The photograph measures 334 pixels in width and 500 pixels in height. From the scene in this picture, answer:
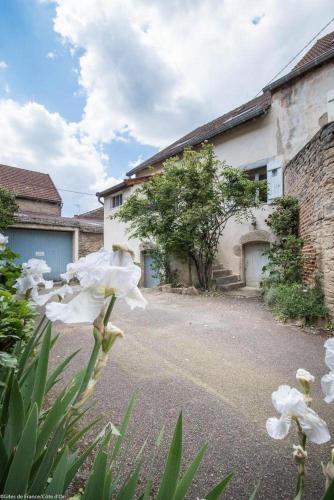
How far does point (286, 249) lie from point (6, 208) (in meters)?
10.3

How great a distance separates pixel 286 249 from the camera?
6340 millimetres

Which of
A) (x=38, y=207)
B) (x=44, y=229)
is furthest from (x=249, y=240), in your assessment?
(x=38, y=207)

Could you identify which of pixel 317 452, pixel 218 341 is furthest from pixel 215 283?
pixel 317 452

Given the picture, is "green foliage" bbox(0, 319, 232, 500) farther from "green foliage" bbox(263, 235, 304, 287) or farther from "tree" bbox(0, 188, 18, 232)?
"tree" bbox(0, 188, 18, 232)

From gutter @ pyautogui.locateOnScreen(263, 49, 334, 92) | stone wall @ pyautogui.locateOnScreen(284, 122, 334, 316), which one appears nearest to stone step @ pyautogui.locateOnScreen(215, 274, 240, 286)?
stone wall @ pyautogui.locateOnScreen(284, 122, 334, 316)

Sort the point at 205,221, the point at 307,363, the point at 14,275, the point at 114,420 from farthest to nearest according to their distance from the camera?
the point at 205,221 → the point at 307,363 → the point at 114,420 → the point at 14,275

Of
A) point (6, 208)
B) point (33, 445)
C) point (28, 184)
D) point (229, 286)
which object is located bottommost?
point (229, 286)

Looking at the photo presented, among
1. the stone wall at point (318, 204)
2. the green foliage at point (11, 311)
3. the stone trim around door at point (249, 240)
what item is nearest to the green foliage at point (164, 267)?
the stone trim around door at point (249, 240)

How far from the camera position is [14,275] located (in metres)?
1.67

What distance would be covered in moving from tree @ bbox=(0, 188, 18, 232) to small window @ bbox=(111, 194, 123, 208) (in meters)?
4.76

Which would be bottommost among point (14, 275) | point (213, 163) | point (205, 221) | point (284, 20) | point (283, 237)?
point (14, 275)

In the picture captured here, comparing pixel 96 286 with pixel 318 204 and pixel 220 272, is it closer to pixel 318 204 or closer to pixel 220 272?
pixel 318 204

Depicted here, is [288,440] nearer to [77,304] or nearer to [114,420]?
[114,420]

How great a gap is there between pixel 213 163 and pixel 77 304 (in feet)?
27.2
